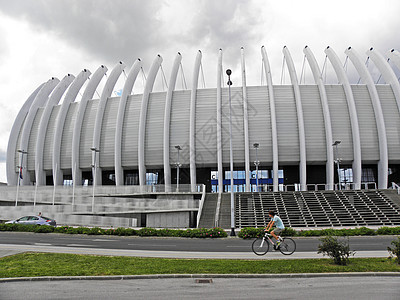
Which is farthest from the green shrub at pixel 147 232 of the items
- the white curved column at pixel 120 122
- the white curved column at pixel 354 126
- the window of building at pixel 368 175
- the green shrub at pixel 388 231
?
the window of building at pixel 368 175

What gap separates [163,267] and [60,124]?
43.3m

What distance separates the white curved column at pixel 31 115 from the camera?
48.4 metres

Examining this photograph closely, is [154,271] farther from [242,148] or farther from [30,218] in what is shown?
[242,148]

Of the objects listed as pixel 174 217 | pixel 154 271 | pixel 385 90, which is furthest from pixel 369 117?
pixel 154 271

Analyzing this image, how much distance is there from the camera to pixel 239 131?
137ft

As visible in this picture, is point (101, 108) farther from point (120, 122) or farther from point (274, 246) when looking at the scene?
point (274, 246)

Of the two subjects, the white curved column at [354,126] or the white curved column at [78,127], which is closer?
the white curved column at [354,126]

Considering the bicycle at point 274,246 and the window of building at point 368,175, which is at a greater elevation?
the window of building at point 368,175

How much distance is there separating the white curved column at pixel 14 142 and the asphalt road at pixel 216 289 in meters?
49.6

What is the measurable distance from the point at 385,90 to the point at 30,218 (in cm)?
4792

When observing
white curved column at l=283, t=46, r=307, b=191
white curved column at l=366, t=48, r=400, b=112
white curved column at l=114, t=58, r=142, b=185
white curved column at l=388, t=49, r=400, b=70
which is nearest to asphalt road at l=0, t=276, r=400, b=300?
white curved column at l=283, t=46, r=307, b=191

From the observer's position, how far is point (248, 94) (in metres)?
43.5

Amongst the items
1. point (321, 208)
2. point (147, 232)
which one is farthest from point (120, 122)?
point (321, 208)

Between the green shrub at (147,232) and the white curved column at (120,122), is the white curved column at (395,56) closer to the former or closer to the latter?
the white curved column at (120,122)
